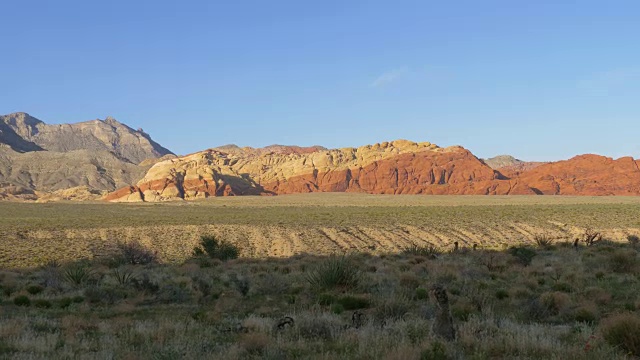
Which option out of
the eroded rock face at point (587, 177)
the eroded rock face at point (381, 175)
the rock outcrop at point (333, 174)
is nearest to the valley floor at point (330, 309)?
the rock outcrop at point (333, 174)

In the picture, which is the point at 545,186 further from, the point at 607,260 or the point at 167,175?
the point at 607,260

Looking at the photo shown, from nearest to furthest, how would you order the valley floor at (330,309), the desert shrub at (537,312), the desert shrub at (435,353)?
the desert shrub at (435,353) < the valley floor at (330,309) < the desert shrub at (537,312)

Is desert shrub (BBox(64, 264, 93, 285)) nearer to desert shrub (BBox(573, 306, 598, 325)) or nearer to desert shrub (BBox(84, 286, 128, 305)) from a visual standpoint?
desert shrub (BBox(84, 286, 128, 305))

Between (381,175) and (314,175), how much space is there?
2165 cm

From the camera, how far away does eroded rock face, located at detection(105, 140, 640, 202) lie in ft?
463

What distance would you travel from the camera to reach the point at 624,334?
23.4ft

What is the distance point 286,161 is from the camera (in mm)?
187875

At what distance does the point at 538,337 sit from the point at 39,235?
41218 mm

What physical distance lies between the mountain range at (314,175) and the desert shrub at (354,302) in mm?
121622

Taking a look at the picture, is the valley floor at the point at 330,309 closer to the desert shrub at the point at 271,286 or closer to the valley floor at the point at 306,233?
the desert shrub at the point at 271,286

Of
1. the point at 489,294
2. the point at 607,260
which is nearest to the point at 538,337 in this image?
the point at 489,294

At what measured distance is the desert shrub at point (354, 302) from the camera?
11.8 m

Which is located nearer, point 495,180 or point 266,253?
point 266,253

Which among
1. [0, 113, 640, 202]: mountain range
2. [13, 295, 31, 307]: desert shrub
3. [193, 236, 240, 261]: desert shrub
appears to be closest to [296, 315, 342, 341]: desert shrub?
[13, 295, 31, 307]: desert shrub
